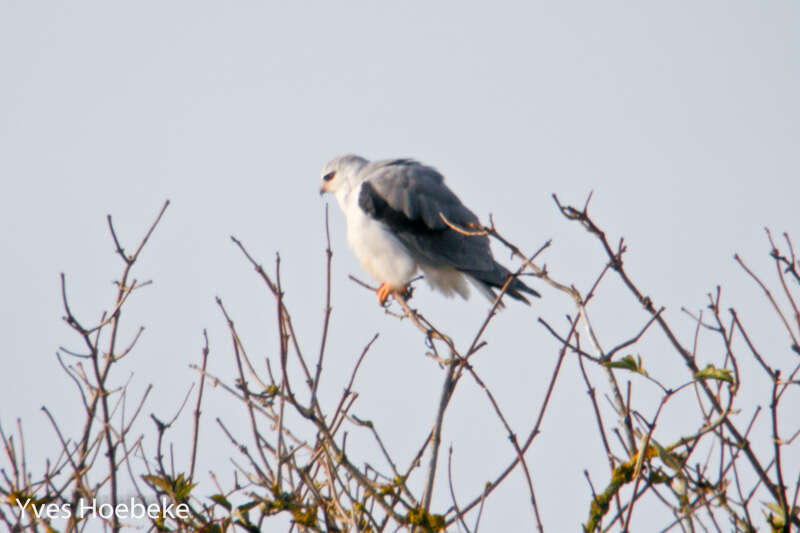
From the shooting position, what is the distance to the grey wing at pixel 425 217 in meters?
6.66

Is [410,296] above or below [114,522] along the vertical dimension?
above

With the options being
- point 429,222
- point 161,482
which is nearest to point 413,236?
point 429,222

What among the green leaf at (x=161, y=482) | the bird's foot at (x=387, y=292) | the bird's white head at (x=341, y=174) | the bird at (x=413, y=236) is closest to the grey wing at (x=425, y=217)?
the bird at (x=413, y=236)

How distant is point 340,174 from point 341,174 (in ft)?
0.05

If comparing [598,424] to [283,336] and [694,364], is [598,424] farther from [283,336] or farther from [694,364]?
[283,336]

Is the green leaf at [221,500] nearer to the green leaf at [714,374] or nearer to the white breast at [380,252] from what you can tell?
the green leaf at [714,374]

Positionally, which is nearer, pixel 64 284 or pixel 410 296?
pixel 64 284

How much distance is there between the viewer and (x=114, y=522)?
2785mm

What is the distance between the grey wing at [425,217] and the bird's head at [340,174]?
2.33ft

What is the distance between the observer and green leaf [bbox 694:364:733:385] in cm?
234

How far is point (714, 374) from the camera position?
2.35 meters

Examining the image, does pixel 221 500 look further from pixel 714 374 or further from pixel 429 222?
pixel 429 222

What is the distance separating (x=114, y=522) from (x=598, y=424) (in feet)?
4.83

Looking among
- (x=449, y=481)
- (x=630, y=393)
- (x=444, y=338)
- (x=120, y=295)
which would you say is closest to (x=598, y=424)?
(x=630, y=393)
